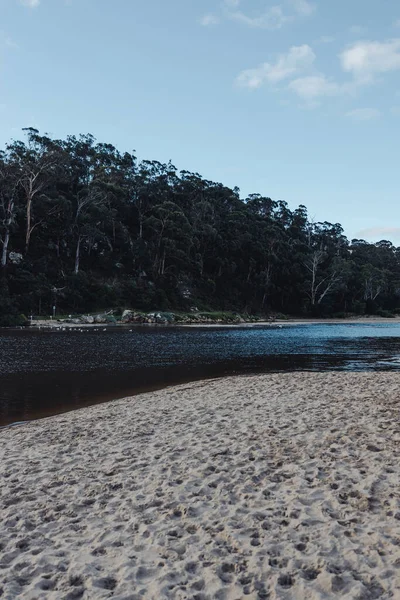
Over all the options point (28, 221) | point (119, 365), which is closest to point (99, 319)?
point (28, 221)

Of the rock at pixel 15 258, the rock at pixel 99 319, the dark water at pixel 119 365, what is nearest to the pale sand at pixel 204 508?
the dark water at pixel 119 365

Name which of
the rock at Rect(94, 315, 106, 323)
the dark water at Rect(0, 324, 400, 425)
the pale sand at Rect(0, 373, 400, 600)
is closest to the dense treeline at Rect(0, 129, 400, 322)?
the rock at Rect(94, 315, 106, 323)

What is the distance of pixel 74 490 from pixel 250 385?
9.70 meters

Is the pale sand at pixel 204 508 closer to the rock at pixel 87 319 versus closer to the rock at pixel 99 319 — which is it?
the rock at pixel 87 319

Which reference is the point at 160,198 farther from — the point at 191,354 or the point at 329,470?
the point at 329,470

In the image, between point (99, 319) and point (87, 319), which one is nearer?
point (87, 319)

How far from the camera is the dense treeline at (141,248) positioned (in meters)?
63.2

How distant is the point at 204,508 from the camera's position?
201 inches

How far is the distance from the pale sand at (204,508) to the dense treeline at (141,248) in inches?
1766

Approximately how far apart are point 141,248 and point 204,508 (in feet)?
236

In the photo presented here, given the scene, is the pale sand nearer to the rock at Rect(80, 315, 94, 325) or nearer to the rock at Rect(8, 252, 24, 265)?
the rock at Rect(80, 315, 94, 325)

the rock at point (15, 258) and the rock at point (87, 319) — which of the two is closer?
the rock at point (87, 319)

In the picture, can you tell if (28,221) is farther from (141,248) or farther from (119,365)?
(119,365)

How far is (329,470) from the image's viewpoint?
244 inches
